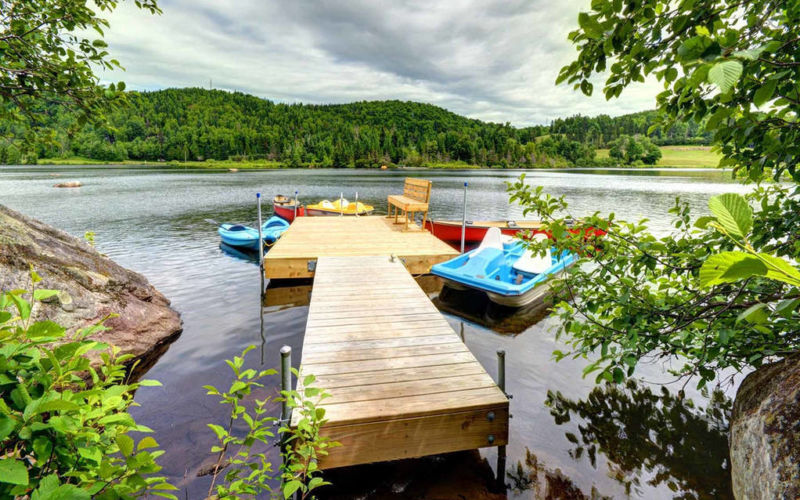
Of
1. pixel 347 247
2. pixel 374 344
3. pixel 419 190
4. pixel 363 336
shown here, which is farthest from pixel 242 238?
pixel 374 344

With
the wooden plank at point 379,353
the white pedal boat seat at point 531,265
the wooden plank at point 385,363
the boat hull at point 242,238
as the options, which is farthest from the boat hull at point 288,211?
the wooden plank at point 385,363

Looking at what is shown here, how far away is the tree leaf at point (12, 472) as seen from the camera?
2.52ft

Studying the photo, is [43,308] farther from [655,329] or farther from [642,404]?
[642,404]

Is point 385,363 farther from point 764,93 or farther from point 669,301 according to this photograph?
point 764,93

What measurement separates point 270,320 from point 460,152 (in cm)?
13221

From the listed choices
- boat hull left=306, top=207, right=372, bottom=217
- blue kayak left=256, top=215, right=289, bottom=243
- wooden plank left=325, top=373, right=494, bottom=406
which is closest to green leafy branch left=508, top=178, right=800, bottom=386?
wooden plank left=325, top=373, right=494, bottom=406

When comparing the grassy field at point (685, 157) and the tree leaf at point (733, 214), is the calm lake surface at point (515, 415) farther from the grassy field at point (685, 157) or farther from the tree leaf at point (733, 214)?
the grassy field at point (685, 157)

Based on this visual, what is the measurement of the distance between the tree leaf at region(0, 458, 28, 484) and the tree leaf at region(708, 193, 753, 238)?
1475 millimetres

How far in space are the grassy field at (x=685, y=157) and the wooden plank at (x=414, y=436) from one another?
14115 centimetres

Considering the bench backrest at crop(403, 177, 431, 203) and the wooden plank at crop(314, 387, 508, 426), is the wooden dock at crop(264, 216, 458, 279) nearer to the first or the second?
the bench backrest at crop(403, 177, 431, 203)

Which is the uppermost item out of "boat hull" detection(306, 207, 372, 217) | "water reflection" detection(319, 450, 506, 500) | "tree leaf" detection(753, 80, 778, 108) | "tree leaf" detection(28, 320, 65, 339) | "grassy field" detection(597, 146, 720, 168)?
"grassy field" detection(597, 146, 720, 168)

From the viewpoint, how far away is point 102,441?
119cm

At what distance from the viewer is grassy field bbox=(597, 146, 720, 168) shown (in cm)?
11494

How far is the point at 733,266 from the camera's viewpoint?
553mm
